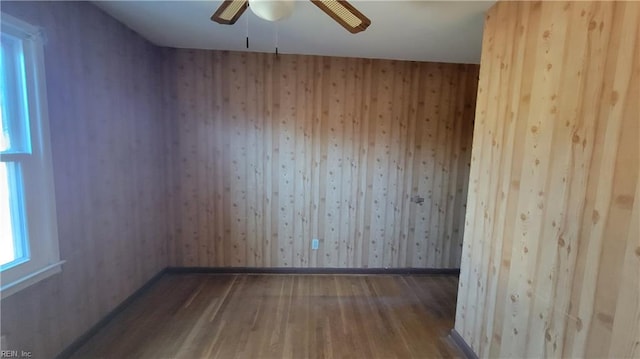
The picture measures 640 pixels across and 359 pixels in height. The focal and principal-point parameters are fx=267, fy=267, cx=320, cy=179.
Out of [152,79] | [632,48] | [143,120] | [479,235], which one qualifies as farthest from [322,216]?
[632,48]

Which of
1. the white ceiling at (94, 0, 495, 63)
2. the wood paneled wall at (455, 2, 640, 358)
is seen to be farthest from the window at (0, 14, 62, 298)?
the wood paneled wall at (455, 2, 640, 358)

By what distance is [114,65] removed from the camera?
232cm

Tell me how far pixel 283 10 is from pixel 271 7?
0.06 m

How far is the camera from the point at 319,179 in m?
3.31

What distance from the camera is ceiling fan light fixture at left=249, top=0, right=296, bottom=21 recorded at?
45.9 inches

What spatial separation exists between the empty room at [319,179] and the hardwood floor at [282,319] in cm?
2

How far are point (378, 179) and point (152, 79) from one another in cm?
281

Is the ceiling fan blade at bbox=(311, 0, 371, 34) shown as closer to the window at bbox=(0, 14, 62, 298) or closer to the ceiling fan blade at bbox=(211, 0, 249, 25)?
the ceiling fan blade at bbox=(211, 0, 249, 25)

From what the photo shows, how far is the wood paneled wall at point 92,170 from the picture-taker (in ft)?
5.65

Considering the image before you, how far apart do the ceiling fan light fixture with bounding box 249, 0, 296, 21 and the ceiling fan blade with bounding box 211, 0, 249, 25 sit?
0.45 feet

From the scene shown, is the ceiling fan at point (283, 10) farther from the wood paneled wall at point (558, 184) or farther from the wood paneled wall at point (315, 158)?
the wood paneled wall at point (315, 158)

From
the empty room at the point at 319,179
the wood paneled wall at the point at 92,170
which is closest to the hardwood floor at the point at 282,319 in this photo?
the empty room at the point at 319,179

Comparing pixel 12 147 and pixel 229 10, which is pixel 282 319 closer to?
pixel 12 147

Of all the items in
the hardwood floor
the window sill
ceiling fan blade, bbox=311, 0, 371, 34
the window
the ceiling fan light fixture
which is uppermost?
ceiling fan blade, bbox=311, 0, 371, 34
